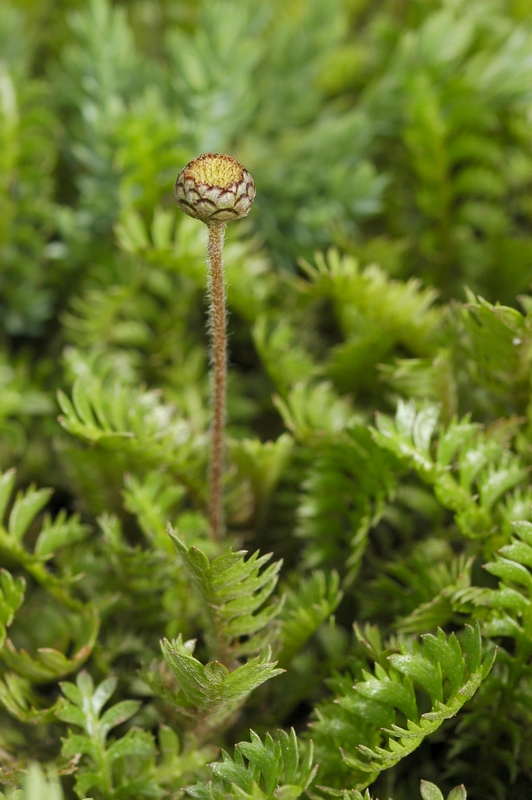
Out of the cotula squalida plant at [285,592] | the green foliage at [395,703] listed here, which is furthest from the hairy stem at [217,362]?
the green foliage at [395,703]

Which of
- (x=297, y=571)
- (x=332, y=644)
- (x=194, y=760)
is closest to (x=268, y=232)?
(x=297, y=571)

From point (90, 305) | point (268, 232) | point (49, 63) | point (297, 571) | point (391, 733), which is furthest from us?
point (49, 63)

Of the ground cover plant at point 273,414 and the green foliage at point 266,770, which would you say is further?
the ground cover plant at point 273,414

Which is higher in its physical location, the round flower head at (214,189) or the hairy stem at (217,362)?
the round flower head at (214,189)

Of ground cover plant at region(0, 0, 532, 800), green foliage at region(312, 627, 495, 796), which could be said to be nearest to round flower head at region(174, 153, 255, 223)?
ground cover plant at region(0, 0, 532, 800)

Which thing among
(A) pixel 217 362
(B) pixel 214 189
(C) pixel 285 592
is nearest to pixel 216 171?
(B) pixel 214 189

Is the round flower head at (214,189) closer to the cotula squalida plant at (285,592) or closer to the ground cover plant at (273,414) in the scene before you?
the cotula squalida plant at (285,592)

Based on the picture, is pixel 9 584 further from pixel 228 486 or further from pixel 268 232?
pixel 268 232

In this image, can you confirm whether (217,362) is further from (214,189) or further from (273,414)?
(273,414)
